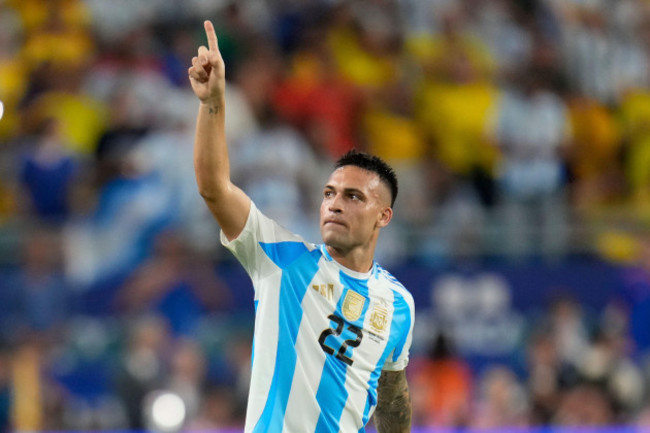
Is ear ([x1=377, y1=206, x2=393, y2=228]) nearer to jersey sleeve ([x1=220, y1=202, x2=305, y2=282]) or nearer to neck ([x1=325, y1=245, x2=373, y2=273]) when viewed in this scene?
neck ([x1=325, y1=245, x2=373, y2=273])

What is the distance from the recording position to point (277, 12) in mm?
13125

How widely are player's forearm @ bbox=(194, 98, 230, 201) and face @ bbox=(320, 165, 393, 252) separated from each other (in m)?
0.65

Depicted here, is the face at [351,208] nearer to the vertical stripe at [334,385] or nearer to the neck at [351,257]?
the neck at [351,257]

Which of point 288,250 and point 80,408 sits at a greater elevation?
point 288,250

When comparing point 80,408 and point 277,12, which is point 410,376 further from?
point 277,12

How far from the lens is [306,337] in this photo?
14.9ft

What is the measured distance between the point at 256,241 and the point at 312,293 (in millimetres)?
359

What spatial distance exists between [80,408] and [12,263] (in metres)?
1.47

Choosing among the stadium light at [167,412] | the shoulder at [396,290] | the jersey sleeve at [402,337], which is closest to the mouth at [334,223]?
the shoulder at [396,290]

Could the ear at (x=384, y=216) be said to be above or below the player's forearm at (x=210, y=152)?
below

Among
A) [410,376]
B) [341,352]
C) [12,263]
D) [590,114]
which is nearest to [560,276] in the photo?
[410,376]

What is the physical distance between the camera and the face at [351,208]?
4.68 metres

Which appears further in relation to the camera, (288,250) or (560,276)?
(560,276)


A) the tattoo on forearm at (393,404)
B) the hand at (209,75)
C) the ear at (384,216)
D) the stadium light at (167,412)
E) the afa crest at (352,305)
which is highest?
the hand at (209,75)
